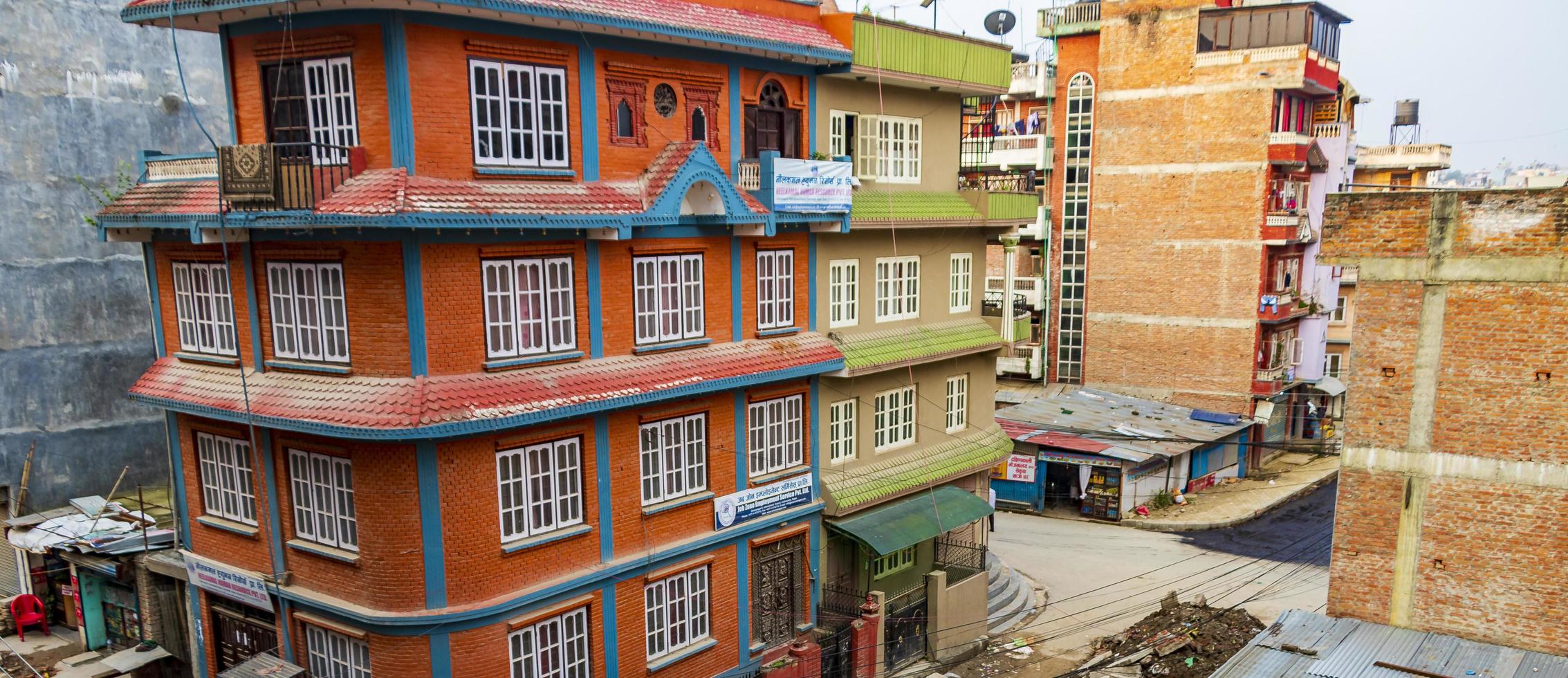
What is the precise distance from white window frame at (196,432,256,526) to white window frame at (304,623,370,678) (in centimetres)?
282

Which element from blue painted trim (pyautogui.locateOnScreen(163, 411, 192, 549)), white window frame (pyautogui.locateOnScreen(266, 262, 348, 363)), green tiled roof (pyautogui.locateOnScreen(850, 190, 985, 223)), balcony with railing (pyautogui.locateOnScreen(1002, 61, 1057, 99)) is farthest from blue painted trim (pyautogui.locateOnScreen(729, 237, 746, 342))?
balcony with railing (pyautogui.locateOnScreen(1002, 61, 1057, 99))

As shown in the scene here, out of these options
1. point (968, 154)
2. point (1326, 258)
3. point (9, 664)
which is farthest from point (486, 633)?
point (968, 154)

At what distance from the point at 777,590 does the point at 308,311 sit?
40.4 feet

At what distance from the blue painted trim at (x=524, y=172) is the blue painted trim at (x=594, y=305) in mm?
1365

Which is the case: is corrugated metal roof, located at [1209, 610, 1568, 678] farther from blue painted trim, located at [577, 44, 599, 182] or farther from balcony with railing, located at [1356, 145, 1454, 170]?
balcony with railing, located at [1356, 145, 1454, 170]

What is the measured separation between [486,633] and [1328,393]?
4810 cm

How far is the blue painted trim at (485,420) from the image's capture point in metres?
15.1

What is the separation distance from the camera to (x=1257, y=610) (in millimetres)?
27953

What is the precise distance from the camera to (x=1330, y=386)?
50.2 meters

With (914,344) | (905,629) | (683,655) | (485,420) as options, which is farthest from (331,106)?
(905,629)

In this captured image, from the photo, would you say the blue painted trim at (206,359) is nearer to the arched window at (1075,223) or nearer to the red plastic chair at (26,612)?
the red plastic chair at (26,612)

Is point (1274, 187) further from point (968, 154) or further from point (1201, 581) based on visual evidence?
point (1201, 581)

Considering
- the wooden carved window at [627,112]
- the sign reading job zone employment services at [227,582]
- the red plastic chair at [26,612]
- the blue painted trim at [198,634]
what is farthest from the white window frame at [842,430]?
the red plastic chair at [26,612]

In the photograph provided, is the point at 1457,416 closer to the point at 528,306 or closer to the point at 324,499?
the point at 528,306
